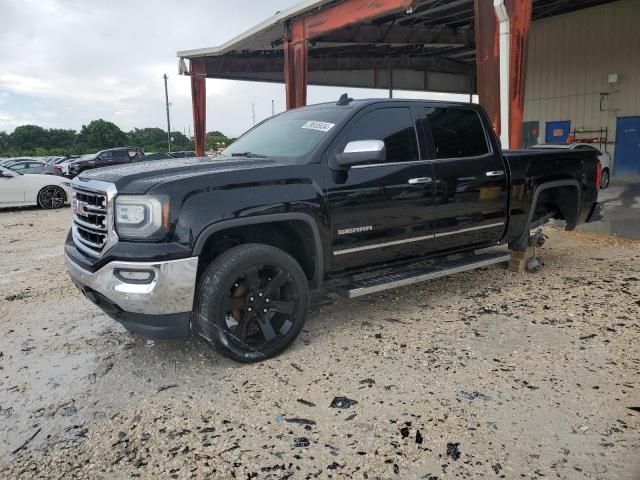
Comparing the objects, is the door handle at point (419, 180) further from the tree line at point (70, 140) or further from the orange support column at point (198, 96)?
the tree line at point (70, 140)

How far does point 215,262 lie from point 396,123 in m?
2.04

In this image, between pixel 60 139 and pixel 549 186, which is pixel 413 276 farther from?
pixel 60 139

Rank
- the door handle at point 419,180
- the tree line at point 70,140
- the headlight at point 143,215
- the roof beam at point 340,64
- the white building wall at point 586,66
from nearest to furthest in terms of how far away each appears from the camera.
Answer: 1. the headlight at point 143,215
2. the door handle at point 419,180
3. the white building wall at point 586,66
4. the roof beam at point 340,64
5. the tree line at point 70,140

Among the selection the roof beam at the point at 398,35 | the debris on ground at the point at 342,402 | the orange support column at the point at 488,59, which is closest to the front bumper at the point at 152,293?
the debris on ground at the point at 342,402

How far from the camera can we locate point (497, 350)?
3.85 m

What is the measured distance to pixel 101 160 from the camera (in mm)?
26250

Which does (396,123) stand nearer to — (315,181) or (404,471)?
(315,181)

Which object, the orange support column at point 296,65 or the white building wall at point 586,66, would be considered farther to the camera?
the white building wall at point 586,66

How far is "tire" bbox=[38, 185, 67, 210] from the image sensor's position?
13234 mm

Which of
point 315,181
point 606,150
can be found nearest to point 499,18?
point 315,181

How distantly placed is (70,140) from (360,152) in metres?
69.4

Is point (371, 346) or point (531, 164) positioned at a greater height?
point (531, 164)

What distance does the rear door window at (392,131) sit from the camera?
166 inches

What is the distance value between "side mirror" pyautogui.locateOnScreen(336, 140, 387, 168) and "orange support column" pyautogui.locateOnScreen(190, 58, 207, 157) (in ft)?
52.6
